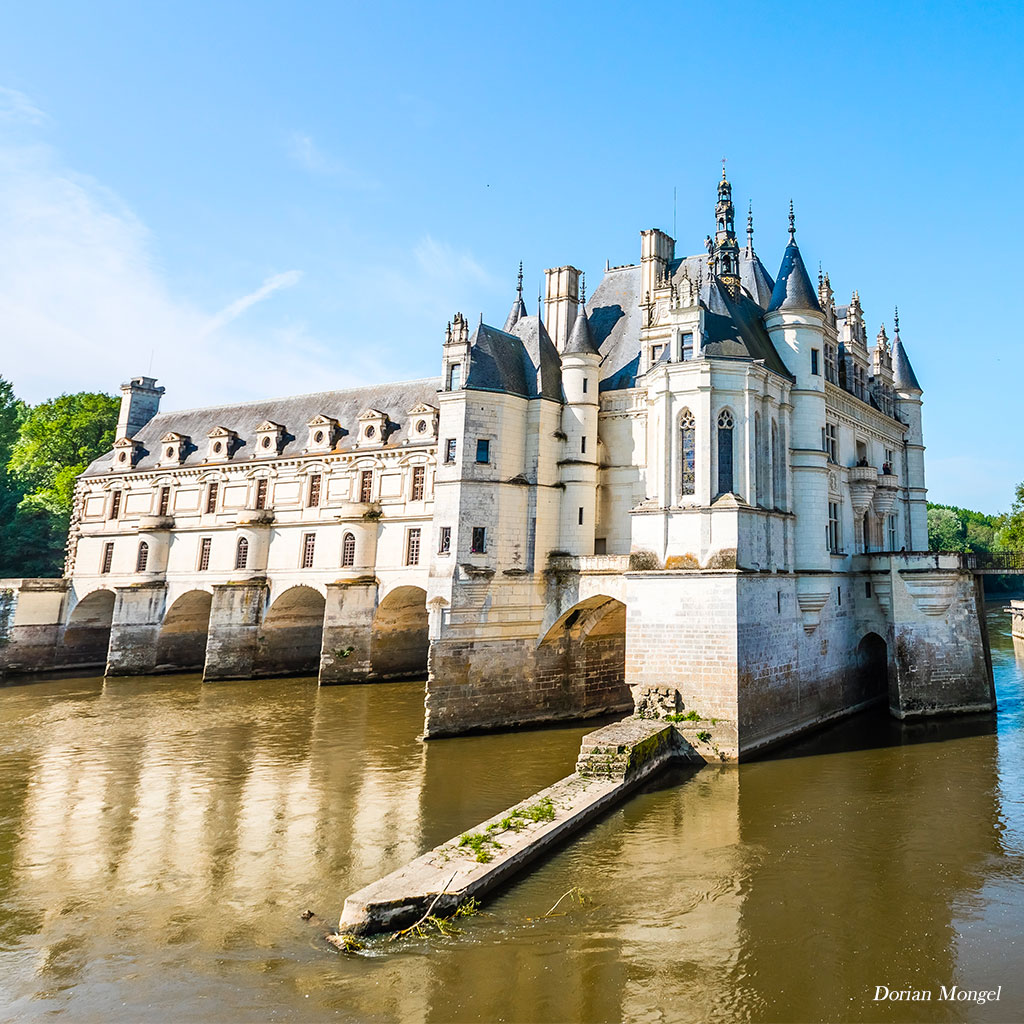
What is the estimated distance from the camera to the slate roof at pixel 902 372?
33.4 meters

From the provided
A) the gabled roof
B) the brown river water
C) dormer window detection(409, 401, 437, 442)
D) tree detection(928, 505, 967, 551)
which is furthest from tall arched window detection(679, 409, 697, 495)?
tree detection(928, 505, 967, 551)

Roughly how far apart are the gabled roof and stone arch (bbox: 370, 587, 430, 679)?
19.4 m

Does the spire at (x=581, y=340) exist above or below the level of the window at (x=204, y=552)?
above

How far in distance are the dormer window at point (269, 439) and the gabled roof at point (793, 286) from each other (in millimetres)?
25362

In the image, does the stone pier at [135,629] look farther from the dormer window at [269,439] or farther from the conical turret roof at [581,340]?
the conical turret roof at [581,340]

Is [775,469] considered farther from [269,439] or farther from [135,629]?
[135,629]

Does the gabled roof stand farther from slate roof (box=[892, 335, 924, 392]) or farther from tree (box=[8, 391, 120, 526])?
tree (box=[8, 391, 120, 526])

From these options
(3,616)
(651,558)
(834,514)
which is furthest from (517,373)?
(3,616)

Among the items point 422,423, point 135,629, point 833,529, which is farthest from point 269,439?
point 833,529

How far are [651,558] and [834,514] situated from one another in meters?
9.34

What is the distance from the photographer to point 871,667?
2788 cm

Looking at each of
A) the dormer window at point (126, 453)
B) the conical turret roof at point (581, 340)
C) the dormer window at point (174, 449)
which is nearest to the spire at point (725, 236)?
the conical turret roof at point (581, 340)

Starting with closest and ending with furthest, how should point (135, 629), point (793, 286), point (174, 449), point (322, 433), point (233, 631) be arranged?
point (793, 286)
point (233, 631)
point (135, 629)
point (322, 433)
point (174, 449)

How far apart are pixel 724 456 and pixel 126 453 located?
36.2 meters
